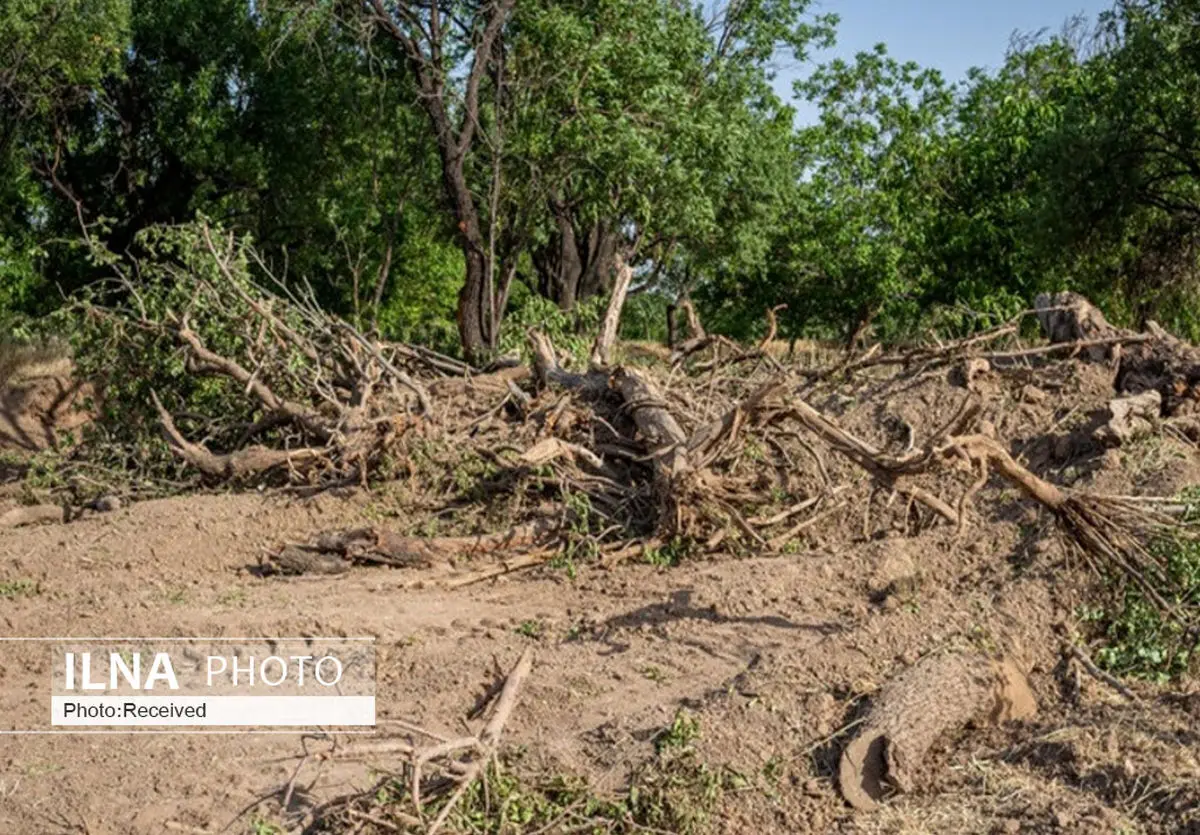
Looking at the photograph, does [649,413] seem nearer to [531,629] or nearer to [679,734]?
[531,629]

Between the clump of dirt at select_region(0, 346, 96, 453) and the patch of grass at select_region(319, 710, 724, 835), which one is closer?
the patch of grass at select_region(319, 710, 724, 835)

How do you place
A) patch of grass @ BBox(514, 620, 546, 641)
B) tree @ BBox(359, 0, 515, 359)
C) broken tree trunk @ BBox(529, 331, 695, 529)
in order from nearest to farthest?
1. patch of grass @ BBox(514, 620, 546, 641)
2. broken tree trunk @ BBox(529, 331, 695, 529)
3. tree @ BBox(359, 0, 515, 359)

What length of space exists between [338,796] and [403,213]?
1739 centimetres

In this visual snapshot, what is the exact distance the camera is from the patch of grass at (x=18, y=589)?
8.34 m

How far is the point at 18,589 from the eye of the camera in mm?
8430

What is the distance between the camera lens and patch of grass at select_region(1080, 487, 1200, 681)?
6.70 metres

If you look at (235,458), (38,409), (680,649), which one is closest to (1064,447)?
(680,649)

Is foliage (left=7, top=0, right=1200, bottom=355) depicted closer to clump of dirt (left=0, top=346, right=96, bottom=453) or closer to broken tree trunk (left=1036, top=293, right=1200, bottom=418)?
clump of dirt (left=0, top=346, right=96, bottom=453)

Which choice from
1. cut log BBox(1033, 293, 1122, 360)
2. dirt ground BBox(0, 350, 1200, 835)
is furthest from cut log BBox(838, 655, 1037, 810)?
cut log BBox(1033, 293, 1122, 360)

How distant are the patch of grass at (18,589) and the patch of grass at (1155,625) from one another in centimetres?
538

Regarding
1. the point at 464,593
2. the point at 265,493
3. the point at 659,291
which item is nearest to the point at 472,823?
the point at 464,593

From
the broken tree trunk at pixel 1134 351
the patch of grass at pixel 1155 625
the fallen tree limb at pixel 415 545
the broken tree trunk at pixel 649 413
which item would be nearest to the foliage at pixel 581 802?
the patch of grass at pixel 1155 625

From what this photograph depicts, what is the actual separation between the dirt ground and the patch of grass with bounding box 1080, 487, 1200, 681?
195 mm

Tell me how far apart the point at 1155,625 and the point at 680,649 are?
81.9 inches
